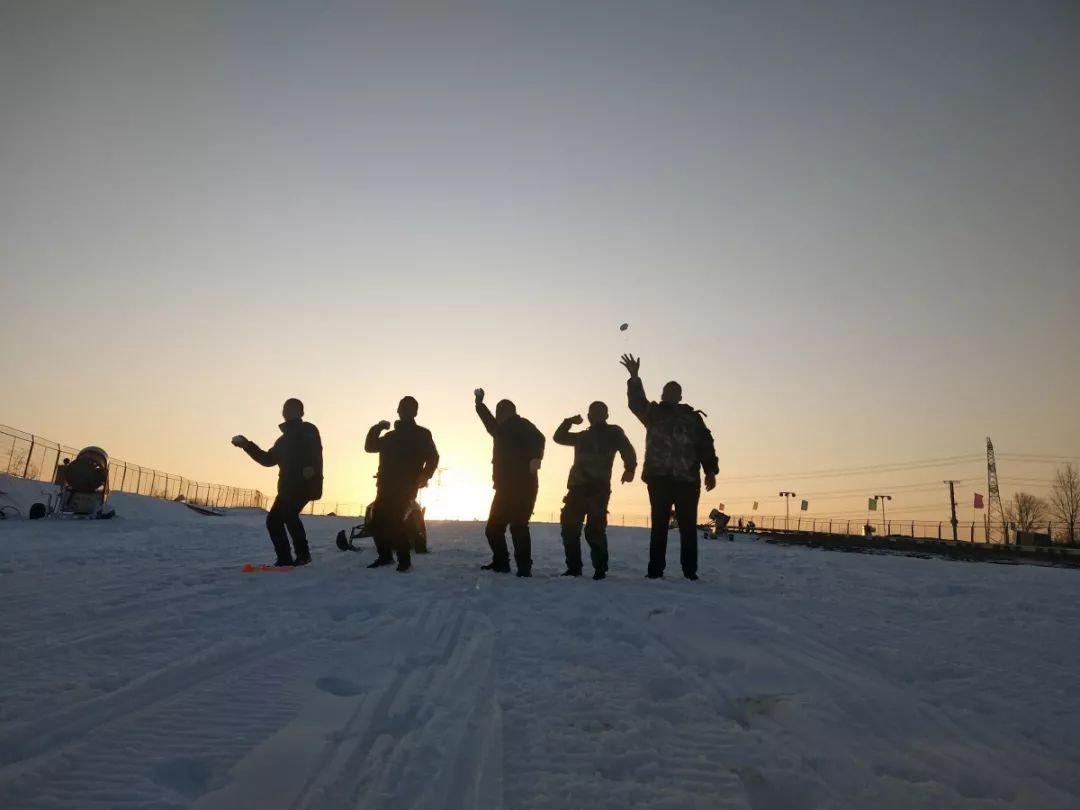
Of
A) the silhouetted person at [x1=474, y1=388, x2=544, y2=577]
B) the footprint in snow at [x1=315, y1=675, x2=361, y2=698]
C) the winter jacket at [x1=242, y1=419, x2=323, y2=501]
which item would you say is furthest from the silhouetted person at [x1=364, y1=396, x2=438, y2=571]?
the footprint in snow at [x1=315, y1=675, x2=361, y2=698]

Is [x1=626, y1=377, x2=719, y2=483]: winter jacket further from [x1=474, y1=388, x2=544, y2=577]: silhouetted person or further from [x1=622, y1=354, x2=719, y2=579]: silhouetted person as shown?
[x1=474, y1=388, x2=544, y2=577]: silhouetted person

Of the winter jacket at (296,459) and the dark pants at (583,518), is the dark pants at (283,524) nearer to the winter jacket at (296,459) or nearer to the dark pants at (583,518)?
the winter jacket at (296,459)

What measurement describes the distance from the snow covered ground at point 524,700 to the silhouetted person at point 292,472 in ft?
7.10

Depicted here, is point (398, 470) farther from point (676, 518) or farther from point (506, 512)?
point (676, 518)

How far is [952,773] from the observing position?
6.31ft

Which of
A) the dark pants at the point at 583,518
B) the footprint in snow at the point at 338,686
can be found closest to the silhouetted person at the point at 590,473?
the dark pants at the point at 583,518

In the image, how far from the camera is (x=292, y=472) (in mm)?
7410

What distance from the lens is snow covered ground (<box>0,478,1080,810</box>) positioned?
177cm

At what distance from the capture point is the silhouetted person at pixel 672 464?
6.57 metres

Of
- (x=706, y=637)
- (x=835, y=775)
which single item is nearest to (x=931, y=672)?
(x=706, y=637)

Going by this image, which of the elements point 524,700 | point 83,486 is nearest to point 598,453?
point 524,700

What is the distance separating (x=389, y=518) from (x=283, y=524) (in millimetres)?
1318

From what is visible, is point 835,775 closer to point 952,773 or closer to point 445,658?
point 952,773

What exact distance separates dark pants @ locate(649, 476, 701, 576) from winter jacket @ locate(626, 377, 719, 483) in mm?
99
